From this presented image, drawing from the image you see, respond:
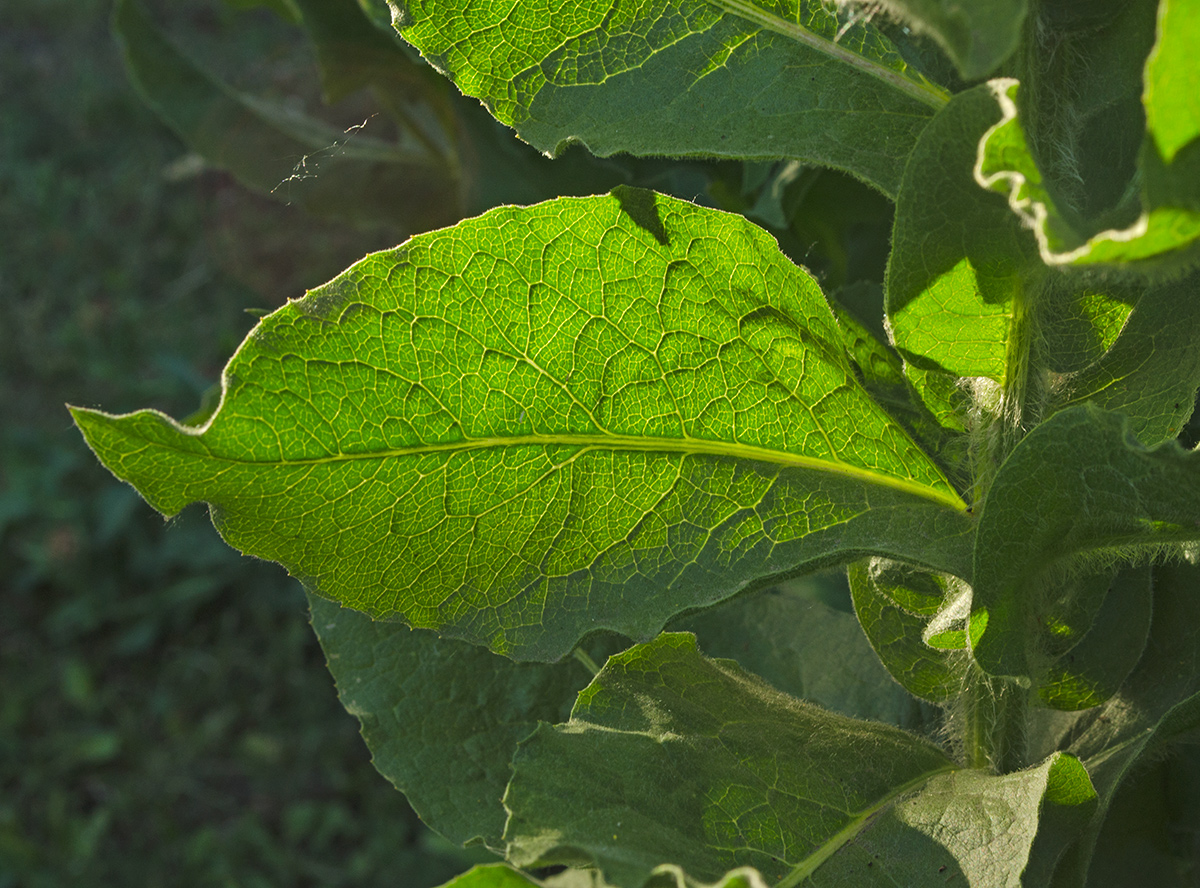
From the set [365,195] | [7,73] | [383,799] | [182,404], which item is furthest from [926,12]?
[7,73]

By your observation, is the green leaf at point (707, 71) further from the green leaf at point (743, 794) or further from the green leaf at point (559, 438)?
the green leaf at point (743, 794)

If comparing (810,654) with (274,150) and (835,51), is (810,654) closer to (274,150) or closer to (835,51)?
(835,51)

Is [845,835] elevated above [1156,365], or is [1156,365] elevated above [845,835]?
[1156,365]

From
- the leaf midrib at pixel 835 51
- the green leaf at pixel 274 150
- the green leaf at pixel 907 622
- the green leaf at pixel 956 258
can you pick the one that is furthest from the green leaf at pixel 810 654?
the green leaf at pixel 274 150

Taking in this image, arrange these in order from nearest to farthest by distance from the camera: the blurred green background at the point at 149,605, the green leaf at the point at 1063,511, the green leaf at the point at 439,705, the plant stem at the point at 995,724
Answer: the green leaf at the point at 1063,511 → the plant stem at the point at 995,724 → the green leaf at the point at 439,705 → the blurred green background at the point at 149,605

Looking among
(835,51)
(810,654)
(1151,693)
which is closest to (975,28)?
(835,51)

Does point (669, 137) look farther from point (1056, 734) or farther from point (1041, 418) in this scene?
point (1056, 734)
